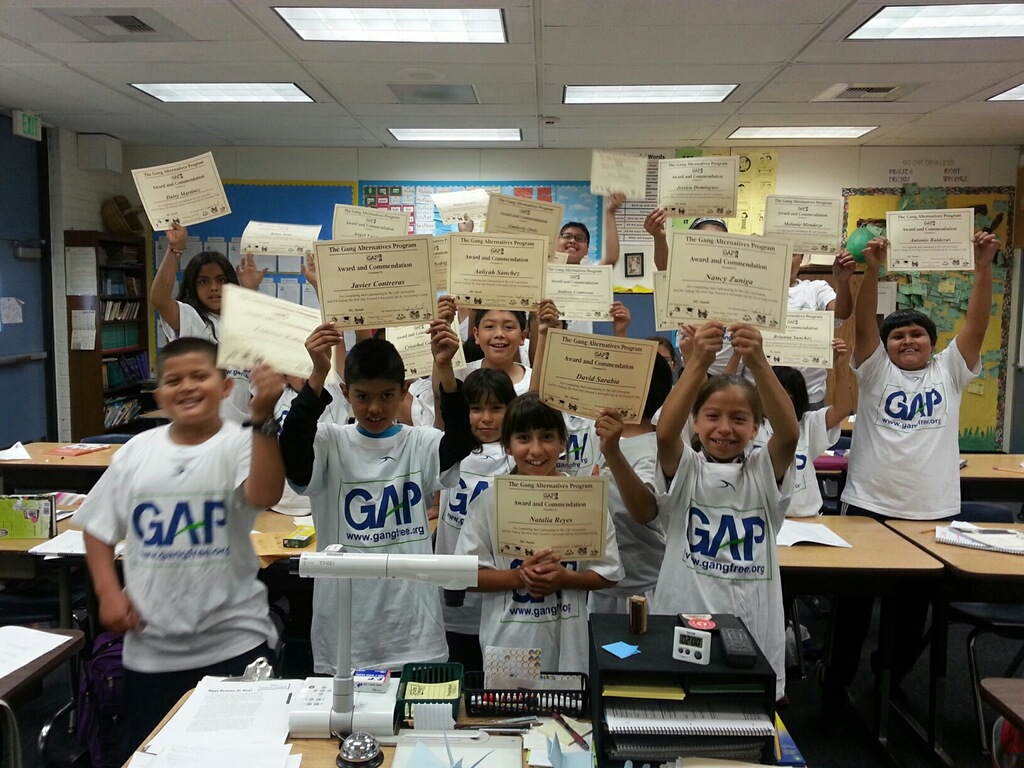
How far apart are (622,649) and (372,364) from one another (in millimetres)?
962

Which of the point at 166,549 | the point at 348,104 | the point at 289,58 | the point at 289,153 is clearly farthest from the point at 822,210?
the point at 289,153

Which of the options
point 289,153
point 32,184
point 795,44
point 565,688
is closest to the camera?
point 565,688

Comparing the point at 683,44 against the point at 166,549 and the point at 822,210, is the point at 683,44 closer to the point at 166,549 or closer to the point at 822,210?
the point at 822,210

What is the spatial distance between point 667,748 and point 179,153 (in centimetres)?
728

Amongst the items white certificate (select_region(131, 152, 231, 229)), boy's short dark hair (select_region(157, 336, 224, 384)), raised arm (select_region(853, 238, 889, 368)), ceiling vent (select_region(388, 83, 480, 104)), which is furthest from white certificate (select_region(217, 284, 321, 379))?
ceiling vent (select_region(388, 83, 480, 104))

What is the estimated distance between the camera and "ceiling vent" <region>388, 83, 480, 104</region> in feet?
15.4

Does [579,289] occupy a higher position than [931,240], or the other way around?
[931,240]

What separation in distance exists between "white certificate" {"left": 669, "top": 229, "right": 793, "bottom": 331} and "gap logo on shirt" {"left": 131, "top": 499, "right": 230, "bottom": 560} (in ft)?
3.87

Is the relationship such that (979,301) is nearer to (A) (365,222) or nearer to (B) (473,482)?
(B) (473,482)

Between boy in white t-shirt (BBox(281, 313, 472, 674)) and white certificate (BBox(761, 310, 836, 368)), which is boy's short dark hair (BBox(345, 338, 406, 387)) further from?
white certificate (BBox(761, 310, 836, 368))

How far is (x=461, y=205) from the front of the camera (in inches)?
133

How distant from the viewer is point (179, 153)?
6.90 metres

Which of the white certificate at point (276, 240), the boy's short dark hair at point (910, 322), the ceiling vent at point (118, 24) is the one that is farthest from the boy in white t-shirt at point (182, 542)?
the ceiling vent at point (118, 24)

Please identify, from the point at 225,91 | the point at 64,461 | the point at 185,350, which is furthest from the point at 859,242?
the point at 225,91
